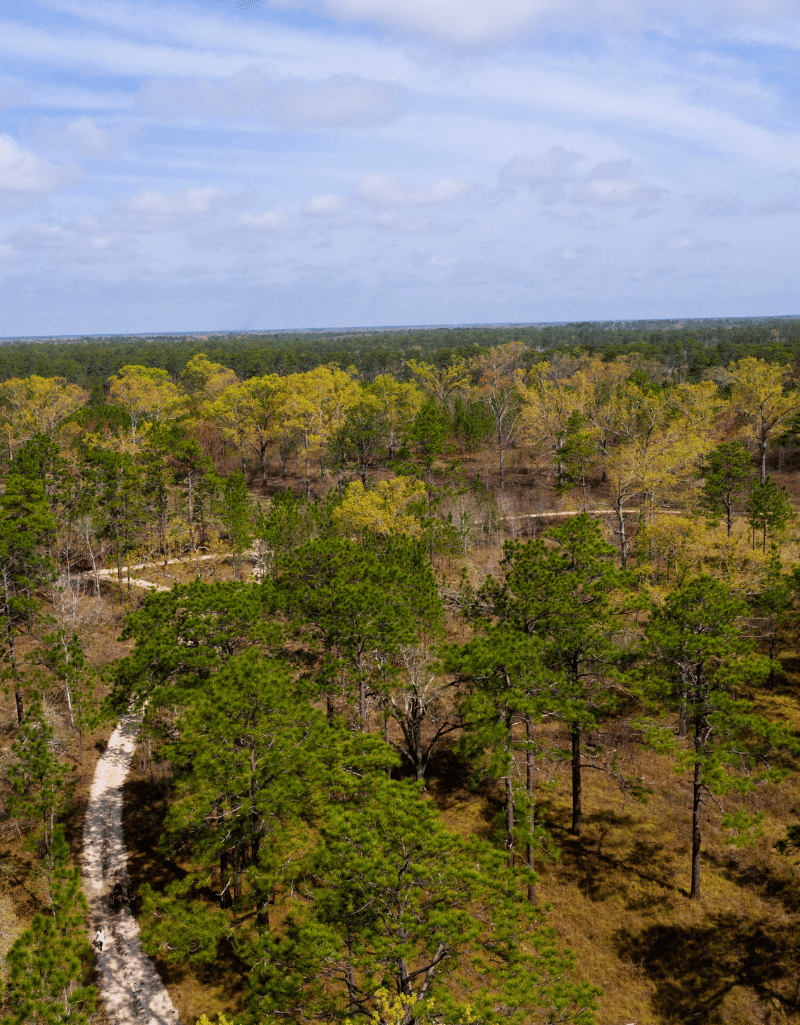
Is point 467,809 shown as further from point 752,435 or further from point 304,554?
point 752,435

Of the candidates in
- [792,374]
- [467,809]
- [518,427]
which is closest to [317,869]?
[467,809]

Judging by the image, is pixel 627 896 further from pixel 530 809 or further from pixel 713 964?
pixel 530 809

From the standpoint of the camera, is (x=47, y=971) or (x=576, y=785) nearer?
(x=47, y=971)

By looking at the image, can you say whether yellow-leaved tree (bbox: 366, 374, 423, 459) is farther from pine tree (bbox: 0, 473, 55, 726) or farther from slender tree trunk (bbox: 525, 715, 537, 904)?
slender tree trunk (bbox: 525, 715, 537, 904)

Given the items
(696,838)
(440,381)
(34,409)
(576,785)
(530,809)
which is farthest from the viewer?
(440,381)

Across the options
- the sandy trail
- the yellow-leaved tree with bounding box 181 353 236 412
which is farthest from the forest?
the yellow-leaved tree with bounding box 181 353 236 412

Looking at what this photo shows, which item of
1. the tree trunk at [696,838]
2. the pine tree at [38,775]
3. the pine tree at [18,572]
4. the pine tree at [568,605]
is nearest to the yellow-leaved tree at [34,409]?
the pine tree at [18,572]

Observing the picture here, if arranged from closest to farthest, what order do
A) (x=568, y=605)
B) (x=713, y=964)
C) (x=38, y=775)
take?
1. (x=38, y=775)
2. (x=713, y=964)
3. (x=568, y=605)

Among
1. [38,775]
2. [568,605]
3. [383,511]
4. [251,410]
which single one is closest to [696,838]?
[568,605]

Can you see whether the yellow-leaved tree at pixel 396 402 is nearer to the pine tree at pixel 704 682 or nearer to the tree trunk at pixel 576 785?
the tree trunk at pixel 576 785

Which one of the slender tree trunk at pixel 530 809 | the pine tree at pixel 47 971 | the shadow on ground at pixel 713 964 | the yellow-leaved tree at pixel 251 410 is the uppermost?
the yellow-leaved tree at pixel 251 410
